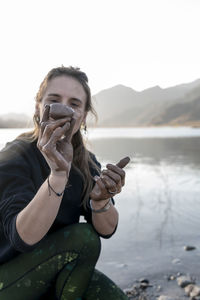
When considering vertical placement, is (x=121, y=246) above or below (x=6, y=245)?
below

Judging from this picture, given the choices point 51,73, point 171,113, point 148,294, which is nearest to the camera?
point 51,73

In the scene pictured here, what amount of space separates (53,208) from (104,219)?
71 cm

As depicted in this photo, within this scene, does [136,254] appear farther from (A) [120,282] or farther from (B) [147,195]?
(B) [147,195]

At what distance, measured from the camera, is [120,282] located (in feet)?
12.3

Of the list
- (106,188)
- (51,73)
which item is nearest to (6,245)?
(106,188)

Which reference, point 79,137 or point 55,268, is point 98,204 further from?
point 79,137

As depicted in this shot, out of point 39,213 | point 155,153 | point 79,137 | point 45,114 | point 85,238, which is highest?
point 45,114

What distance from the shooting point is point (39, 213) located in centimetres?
170

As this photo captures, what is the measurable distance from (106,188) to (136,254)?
275cm

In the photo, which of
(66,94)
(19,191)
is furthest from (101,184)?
(66,94)

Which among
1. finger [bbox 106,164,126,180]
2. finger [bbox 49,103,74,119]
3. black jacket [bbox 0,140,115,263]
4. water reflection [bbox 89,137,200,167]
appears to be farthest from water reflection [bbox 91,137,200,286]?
water reflection [bbox 89,137,200,167]

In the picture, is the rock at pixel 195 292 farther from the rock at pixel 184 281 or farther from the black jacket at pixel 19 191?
the black jacket at pixel 19 191

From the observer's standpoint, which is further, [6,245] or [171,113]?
[171,113]

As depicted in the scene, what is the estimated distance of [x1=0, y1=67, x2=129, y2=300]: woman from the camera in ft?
5.67
